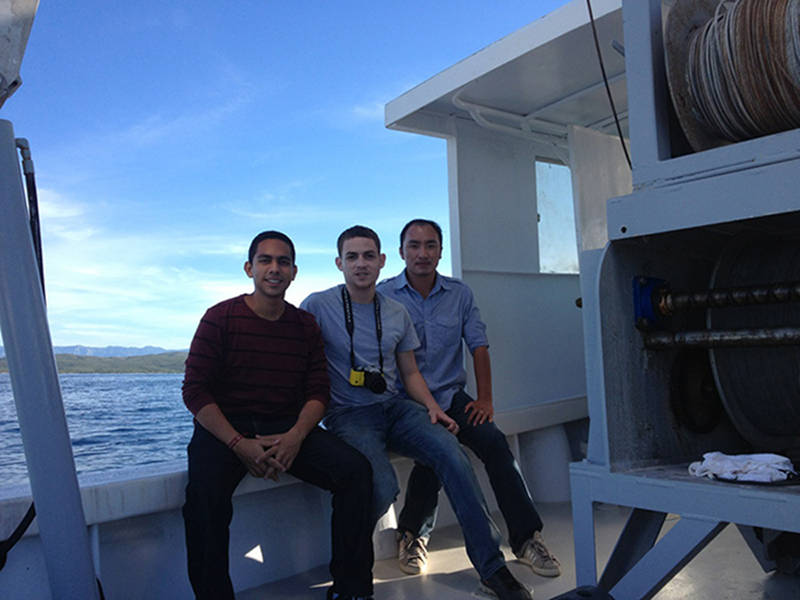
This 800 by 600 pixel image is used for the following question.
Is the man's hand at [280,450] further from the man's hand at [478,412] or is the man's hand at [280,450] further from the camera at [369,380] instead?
the man's hand at [478,412]

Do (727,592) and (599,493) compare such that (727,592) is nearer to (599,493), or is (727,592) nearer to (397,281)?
(599,493)

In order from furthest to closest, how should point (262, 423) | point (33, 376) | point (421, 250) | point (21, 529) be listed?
point (421, 250)
point (262, 423)
point (21, 529)
point (33, 376)

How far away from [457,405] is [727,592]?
139 centimetres

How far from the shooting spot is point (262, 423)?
280cm

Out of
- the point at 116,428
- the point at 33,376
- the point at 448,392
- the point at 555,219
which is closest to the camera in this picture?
the point at 33,376

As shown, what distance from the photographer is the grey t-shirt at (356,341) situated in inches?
124

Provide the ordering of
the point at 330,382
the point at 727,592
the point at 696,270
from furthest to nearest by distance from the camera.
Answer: the point at 330,382
the point at 727,592
the point at 696,270

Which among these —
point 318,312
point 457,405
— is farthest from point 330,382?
point 457,405

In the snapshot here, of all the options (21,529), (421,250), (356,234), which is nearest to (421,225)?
(421,250)

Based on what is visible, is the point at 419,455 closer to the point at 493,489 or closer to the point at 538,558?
the point at 493,489

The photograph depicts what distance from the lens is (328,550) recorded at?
10.7ft

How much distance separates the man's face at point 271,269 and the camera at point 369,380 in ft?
1.62

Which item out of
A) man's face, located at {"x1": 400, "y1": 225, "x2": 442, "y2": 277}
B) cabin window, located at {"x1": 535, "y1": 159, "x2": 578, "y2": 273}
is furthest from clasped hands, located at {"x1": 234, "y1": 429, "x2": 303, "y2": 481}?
cabin window, located at {"x1": 535, "y1": 159, "x2": 578, "y2": 273}

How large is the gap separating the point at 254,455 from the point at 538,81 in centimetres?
274
